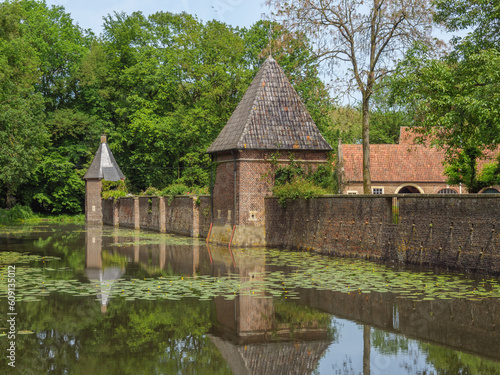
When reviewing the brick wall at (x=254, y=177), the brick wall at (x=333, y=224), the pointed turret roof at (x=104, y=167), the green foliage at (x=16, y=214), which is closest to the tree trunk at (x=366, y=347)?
the brick wall at (x=333, y=224)

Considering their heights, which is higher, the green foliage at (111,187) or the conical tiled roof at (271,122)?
the conical tiled roof at (271,122)

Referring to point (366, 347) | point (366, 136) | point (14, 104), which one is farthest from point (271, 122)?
point (14, 104)

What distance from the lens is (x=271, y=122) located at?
23.2m

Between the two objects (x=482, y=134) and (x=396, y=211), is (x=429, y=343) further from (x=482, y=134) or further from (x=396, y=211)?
(x=482, y=134)

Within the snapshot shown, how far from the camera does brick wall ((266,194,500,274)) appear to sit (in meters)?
13.4

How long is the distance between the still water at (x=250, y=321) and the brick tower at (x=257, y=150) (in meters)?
7.76

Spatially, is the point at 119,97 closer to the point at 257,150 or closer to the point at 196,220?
the point at 196,220

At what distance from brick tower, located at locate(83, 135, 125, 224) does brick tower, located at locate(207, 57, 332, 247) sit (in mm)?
27838

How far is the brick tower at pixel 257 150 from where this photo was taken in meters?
22.6

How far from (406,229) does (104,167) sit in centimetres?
3848

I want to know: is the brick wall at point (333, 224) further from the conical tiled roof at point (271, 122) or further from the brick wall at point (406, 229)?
the conical tiled roof at point (271, 122)

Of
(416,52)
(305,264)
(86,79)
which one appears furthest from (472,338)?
(86,79)

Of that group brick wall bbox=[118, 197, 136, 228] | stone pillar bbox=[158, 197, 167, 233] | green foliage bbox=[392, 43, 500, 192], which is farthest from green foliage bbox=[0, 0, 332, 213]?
green foliage bbox=[392, 43, 500, 192]

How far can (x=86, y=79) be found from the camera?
54375 millimetres
